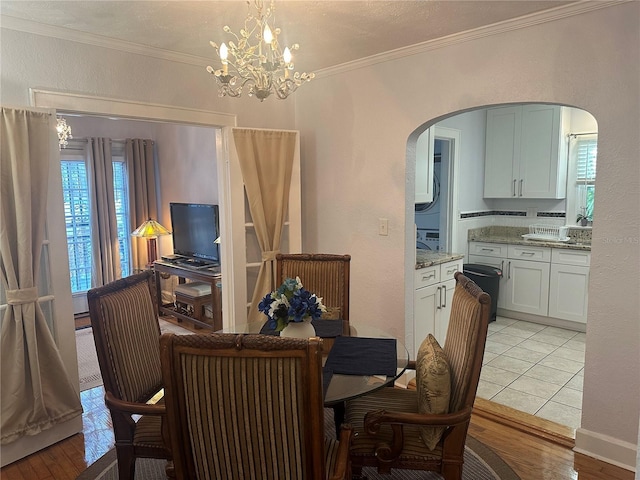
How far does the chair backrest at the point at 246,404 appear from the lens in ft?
4.26

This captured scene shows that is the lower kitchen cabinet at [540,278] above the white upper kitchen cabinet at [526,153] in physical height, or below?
below

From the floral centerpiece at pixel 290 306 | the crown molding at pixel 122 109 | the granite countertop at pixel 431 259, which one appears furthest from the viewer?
the granite countertop at pixel 431 259

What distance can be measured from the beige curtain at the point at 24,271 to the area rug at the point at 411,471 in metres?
0.43

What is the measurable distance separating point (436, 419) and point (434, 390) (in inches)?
4.2

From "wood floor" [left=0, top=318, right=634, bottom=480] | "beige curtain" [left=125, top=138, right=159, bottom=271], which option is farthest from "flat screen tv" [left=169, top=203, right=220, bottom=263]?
"wood floor" [left=0, top=318, right=634, bottom=480]

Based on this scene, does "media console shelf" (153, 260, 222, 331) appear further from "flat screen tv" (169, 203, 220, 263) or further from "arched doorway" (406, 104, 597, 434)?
"arched doorway" (406, 104, 597, 434)

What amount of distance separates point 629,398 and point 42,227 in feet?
11.0

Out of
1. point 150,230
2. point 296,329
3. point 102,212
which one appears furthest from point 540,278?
point 102,212

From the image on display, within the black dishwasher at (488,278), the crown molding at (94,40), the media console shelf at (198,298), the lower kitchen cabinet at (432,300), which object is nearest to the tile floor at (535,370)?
the black dishwasher at (488,278)

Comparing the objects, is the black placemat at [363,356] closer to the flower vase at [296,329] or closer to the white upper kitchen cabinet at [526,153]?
the flower vase at [296,329]

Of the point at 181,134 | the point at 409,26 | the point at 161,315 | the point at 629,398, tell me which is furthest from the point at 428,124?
the point at 161,315

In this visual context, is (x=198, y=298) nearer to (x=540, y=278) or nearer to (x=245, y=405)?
(x=540, y=278)

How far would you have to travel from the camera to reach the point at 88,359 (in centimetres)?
421

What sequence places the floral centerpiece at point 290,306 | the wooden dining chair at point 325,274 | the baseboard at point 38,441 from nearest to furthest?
the floral centerpiece at point 290,306 → the baseboard at point 38,441 → the wooden dining chair at point 325,274
